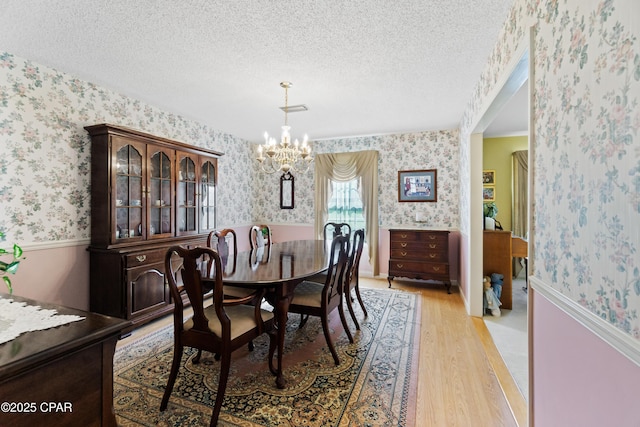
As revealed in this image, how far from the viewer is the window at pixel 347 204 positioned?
17.4 ft

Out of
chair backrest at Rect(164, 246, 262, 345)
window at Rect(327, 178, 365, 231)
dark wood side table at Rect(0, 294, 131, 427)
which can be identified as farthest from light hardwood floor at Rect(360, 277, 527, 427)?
window at Rect(327, 178, 365, 231)

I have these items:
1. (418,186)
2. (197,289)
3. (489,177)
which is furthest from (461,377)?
(489,177)

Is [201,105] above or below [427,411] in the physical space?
above

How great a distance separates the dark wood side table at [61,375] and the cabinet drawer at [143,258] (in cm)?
204

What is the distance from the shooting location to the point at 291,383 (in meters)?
2.07

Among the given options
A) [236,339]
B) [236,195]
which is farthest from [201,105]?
[236,339]

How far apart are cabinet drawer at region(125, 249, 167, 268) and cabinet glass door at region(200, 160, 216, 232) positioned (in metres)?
0.81

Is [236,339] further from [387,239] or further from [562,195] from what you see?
[387,239]

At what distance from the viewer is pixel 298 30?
2.05m

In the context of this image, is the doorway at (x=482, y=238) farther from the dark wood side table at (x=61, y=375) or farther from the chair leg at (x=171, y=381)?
the chair leg at (x=171, y=381)

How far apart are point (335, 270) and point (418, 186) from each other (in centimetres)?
293

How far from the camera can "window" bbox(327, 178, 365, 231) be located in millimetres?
5301

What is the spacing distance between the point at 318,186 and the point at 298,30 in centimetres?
348

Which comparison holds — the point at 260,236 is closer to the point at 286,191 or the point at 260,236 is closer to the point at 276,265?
the point at 276,265
